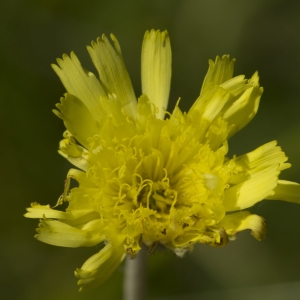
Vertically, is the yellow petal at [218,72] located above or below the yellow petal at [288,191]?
above

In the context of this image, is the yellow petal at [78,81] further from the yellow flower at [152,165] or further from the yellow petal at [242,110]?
the yellow petal at [242,110]

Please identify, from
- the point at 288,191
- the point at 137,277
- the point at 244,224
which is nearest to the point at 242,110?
the point at 288,191

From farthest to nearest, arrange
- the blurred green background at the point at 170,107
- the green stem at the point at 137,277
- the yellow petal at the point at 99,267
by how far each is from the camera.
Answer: the blurred green background at the point at 170,107 < the green stem at the point at 137,277 < the yellow petal at the point at 99,267

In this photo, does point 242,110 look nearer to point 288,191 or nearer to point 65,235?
point 288,191

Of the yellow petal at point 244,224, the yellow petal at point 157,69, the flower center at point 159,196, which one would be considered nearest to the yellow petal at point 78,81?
the yellow petal at point 157,69

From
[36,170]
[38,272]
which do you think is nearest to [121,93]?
[36,170]

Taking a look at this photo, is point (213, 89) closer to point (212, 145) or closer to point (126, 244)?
point (212, 145)

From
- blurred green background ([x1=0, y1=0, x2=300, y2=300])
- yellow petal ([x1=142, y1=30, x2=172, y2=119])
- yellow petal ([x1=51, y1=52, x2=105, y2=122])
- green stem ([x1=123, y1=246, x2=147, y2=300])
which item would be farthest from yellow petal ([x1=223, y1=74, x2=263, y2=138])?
blurred green background ([x1=0, y1=0, x2=300, y2=300])
